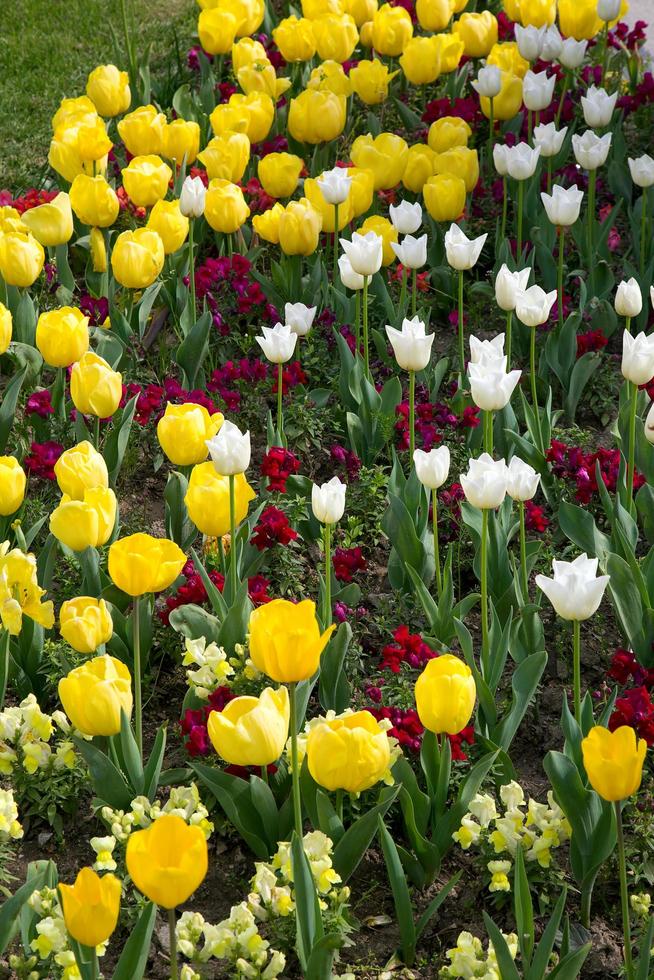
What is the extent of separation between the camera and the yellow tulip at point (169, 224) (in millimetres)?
3709

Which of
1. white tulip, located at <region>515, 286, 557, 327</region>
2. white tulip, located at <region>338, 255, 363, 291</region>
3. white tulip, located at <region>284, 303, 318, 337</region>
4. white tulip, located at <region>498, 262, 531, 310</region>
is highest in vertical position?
white tulip, located at <region>498, 262, 531, 310</region>

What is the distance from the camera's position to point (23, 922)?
2078 millimetres

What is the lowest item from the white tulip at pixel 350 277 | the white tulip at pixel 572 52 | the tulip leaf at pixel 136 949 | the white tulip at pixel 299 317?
the tulip leaf at pixel 136 949

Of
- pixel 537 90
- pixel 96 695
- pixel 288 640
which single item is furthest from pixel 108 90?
pixel 288 640

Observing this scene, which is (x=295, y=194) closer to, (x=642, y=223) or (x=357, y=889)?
(x=642, y=223)

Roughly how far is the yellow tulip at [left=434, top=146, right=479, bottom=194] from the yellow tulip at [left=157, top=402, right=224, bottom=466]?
1.63 meters

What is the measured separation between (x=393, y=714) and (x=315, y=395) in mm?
1424

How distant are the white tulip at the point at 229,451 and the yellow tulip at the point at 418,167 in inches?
77.2

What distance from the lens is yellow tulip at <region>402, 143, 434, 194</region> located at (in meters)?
4.17

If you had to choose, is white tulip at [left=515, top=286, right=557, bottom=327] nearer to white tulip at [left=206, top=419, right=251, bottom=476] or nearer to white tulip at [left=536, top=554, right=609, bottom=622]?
white tulip at [left=206, top=419, right=251, bottom=476]

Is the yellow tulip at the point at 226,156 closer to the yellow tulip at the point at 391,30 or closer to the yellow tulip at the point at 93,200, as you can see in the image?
the yellow tulip at the point at 93,200

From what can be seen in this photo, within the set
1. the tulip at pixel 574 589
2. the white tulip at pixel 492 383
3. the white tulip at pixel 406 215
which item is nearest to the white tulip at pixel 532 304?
the white tulip at pixel 492 383

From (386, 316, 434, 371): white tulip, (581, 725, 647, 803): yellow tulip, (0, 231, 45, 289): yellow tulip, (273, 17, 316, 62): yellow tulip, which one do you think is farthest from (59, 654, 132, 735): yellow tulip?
(273, 17, 316, 62): yellow tulip

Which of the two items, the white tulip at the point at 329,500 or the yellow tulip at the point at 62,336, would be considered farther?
the yellow tulip at the point at 62,336
